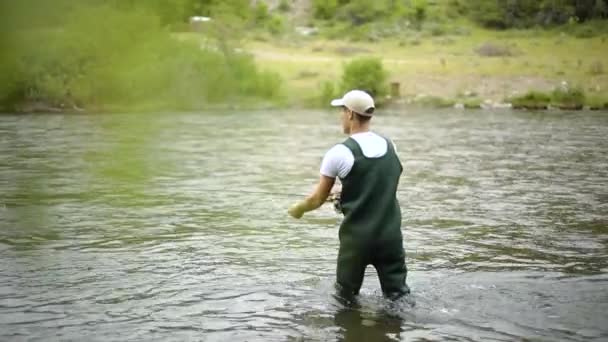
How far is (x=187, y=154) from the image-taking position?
21.1 m

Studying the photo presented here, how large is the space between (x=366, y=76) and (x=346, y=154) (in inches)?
1559

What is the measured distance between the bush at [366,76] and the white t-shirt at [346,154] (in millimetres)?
38941

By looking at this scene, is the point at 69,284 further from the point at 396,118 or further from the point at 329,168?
the point at 396,118

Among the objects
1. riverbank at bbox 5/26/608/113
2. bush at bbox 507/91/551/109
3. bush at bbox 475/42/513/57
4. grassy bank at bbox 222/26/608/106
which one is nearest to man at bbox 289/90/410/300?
riverbank at bbox 5/26/608/113

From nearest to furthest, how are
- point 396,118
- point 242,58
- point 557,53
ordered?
point 396,118 → point 242,58 → point 557,53

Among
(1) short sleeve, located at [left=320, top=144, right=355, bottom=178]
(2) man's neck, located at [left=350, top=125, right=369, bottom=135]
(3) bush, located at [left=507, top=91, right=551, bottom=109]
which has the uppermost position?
(2) man's neck, located at [left=350, top=125, right=369, bottom=135]

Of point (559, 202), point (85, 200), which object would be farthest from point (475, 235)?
point (85, 200)

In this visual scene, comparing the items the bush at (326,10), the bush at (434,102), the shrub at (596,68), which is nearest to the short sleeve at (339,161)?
the bush at (434,102)

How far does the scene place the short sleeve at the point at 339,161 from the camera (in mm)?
5703

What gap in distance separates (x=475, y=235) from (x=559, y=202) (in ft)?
11.3

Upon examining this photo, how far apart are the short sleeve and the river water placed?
1.23 m

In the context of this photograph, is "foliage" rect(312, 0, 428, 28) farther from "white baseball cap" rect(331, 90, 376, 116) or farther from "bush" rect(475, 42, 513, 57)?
"white baseball cap" rect(331, 90, 376, 116)

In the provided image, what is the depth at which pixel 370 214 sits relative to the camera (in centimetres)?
588

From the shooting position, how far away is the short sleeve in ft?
18.7
